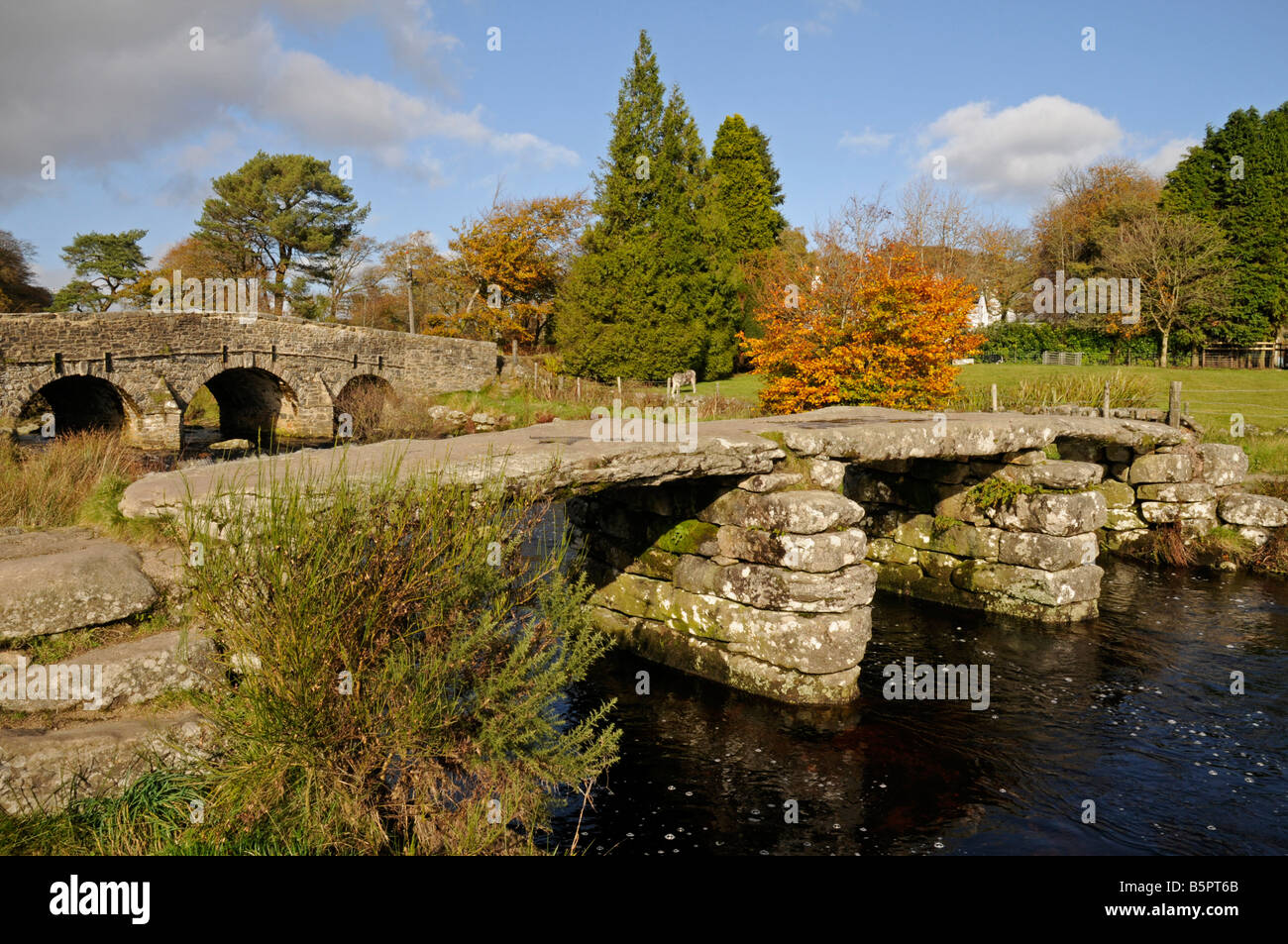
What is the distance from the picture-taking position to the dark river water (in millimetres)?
5473

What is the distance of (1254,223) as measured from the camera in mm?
36188

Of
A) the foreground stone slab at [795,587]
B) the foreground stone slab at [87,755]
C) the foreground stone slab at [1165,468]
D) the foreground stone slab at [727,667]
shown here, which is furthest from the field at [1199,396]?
the foreground stone slab at [87,755]

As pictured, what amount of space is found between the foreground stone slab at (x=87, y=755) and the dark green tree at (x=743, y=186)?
38.5m

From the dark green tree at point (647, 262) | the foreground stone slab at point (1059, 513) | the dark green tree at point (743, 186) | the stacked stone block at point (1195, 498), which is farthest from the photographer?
the dark green tree at point (743, 186)

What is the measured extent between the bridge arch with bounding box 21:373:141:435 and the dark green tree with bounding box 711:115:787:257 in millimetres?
27816

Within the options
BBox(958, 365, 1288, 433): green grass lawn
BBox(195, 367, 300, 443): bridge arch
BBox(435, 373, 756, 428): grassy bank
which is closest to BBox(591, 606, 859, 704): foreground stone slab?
BBox(958, 365, 1288, 433): green grass lawn

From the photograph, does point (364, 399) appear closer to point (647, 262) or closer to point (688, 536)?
point (647, 262)

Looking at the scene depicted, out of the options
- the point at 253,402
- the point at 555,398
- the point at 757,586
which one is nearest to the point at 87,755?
the point at 757,586

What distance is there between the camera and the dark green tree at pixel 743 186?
40062 mm

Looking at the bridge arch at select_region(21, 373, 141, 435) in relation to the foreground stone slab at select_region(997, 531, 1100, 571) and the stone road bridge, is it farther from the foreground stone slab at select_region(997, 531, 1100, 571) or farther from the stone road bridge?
the foreground stone slab at select_region(997, 531, 1100, 571)

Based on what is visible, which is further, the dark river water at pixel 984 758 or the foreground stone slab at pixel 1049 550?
the foreground stone slab at pixel 1049 550

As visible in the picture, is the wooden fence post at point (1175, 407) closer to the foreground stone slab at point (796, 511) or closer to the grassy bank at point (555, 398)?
the foreground stone slab at point (796, 511)

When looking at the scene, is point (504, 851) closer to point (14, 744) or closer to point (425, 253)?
point (14, 744)

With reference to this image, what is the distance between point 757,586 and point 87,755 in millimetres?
5564
